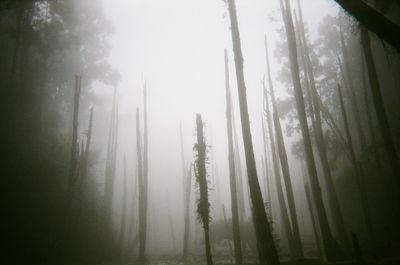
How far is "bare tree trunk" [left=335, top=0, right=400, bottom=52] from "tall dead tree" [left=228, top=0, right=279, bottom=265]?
7185mm

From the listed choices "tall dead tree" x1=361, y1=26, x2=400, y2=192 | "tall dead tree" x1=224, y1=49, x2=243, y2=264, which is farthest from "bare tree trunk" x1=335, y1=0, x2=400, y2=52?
"tall dead tree" x1=224, y1=49, x2=243, y2=264

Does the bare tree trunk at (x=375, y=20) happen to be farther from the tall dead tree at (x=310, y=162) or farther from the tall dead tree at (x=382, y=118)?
the tall dead tree at (x=310, y=162)

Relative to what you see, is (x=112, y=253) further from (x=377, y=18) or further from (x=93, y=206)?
(x=377, y=18)

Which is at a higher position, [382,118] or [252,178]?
[382,118]

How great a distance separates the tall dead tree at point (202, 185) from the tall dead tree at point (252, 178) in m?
2.22

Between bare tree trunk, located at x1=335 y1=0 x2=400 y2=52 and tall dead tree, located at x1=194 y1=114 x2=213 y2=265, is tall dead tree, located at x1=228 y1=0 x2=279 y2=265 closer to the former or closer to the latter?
tall dead tree, located at x1=194 y1=114 x2=213 y2=265

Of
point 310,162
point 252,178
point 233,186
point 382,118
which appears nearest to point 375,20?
point 252,178

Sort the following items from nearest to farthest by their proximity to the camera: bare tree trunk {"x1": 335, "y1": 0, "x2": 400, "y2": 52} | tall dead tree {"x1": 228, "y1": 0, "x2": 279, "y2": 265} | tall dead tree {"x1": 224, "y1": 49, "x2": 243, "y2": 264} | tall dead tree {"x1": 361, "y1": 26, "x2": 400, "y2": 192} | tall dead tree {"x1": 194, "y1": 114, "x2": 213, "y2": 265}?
bare tree trunk {"x1": 335, "y1": 0, "x2": 400, "y2": 52}
tall dead tree {"x1": 228, "y1": 0, "x2": 279, "y2": 265}
tall dead tree {"x1": 361, "y1": 26, "x2": 400, "y2": 192}
tall dead tree {"x1": 194, "y1": 114, "x2": 213, "y2": 265}
tall dead tree {"x1": 224, "y1": 49, "x2": 243, "y2": 264}

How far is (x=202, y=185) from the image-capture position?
464 inches

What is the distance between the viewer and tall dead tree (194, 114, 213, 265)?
11.4 metres

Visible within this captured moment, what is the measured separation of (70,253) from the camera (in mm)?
17391

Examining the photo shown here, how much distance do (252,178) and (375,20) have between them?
7.43 meters

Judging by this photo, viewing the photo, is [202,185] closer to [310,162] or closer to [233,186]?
[233,186]

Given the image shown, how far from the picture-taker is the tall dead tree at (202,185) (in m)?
11.4
